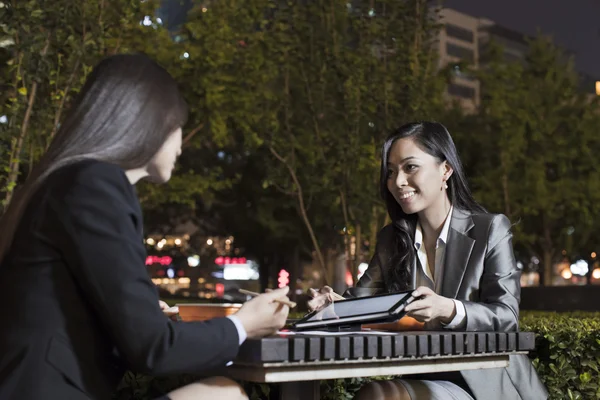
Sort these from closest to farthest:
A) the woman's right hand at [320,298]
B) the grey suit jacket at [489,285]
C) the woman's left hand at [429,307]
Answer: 1. the woman's left hand at [429,307]
2. the grey suit jacket at [489,285]
3. the woman's right hand at [320,298]

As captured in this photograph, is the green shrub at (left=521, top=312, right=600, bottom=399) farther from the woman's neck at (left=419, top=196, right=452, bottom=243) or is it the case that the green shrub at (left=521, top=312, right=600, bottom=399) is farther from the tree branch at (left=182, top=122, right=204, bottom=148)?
the tree branch at (left=182, top=122, right=204, bottom=148)

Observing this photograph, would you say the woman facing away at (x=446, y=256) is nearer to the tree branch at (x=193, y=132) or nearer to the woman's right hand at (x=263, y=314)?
the woman's right hand at (x=263, y=314)

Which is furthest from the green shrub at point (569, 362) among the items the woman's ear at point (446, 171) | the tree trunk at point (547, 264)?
the tree trunk at point (547, 264)

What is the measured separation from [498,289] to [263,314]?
143 cm

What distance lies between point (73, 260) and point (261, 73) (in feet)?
54.6

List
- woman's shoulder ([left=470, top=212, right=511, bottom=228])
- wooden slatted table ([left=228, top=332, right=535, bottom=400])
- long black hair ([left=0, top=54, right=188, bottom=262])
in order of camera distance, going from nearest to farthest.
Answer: long black hair ([left=0, top=54, right=188, bottom=262])
wooden slatted table ([left=228, top=332, right=535, bottom=400])
woman's shoulder ([left=470, top=212, right=511, bottom=228])

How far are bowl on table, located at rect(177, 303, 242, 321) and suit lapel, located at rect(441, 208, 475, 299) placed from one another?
3.36ft

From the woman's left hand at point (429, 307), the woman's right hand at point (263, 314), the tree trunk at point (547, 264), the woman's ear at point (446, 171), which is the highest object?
the woman's ear at point (446, 171)

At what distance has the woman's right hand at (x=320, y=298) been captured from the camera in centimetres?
341

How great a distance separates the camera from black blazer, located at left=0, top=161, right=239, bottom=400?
6.10ft

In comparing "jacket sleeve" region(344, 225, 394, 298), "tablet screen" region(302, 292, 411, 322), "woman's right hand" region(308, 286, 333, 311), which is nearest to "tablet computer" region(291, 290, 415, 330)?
"tablet screen" region(302, 292, 411, 322)

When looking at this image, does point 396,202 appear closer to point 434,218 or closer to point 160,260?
point 434,218

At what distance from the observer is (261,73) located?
60.0 feet

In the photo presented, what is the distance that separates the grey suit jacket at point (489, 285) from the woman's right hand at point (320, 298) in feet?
1.41
